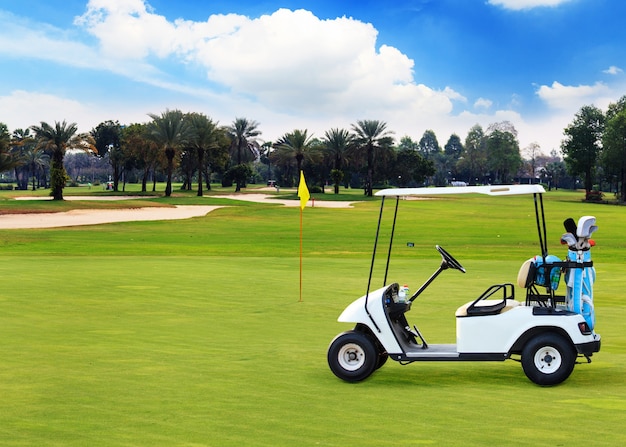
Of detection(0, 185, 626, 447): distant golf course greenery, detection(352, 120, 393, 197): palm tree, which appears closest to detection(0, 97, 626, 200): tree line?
detection(352, 120, 393, 197): palm tree

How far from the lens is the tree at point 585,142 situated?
152 meters

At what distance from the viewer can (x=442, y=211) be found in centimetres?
8962

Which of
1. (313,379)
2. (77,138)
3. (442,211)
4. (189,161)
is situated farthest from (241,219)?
(189,161)

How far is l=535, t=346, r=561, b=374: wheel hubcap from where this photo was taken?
34.7 ft

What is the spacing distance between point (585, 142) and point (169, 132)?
7986cm

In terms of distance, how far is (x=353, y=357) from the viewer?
36.6ft

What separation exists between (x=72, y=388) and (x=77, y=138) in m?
89.1

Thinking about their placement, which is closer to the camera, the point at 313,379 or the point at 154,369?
the point at 313,379

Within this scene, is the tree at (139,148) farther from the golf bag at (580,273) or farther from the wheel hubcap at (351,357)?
the golf bag at (580,273)

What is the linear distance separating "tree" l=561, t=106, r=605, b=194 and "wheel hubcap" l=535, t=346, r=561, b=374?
14743 centimetres

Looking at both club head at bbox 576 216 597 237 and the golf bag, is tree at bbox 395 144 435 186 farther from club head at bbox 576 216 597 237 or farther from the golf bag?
club head at bbox 576 216 597 237

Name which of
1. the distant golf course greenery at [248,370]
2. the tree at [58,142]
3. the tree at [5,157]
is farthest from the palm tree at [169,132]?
the distant golf course greenery at [248,370]

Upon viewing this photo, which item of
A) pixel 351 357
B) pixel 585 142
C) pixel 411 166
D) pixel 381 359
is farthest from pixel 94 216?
pixel 585 142

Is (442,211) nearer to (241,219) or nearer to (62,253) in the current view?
(241,219)
